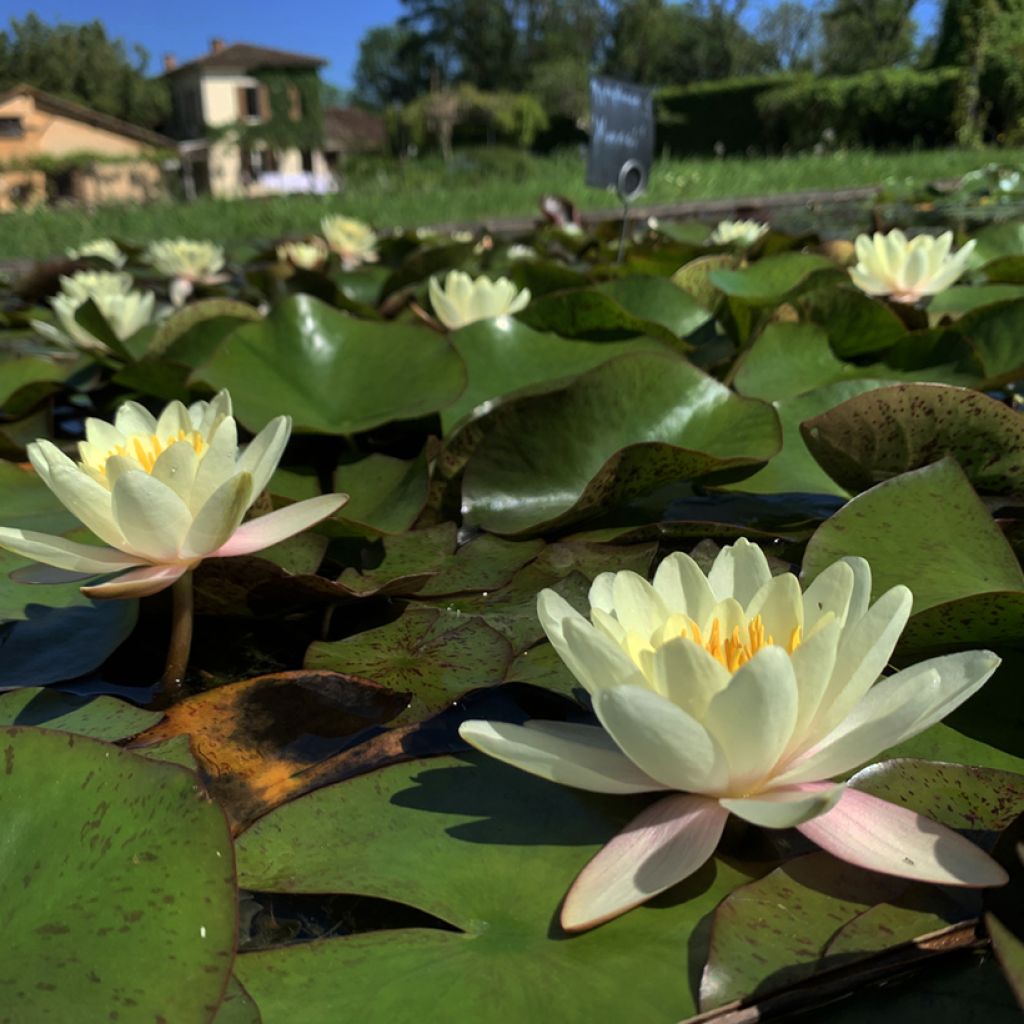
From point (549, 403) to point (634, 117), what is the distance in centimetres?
158

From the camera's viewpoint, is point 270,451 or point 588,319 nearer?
point 270,451

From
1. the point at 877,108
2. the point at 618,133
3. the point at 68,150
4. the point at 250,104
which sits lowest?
the point at 618,133

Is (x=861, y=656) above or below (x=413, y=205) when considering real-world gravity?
below

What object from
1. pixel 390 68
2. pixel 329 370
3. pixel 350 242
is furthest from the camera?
pixel 390 68

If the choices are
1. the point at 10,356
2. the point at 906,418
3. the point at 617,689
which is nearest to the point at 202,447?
the point at 617,689

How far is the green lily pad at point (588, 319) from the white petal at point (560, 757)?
0.75 m

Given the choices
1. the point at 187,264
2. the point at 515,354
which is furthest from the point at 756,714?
the point at 187,264

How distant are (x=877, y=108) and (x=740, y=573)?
1656cm

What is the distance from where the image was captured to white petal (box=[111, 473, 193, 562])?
0.58m

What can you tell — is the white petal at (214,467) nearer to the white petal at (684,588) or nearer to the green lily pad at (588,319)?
the white petal at (684,588)

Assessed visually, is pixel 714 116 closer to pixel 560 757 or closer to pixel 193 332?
pixel 193 332

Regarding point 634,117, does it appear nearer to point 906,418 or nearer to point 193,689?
point 906,418

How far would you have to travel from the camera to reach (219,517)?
2.00 feet

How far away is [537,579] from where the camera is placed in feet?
2.53
